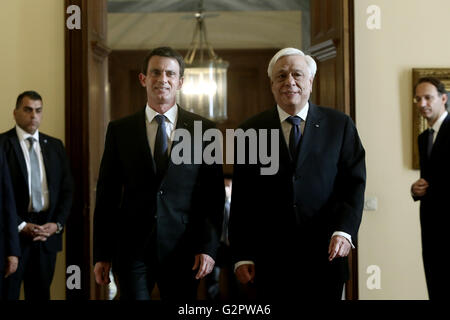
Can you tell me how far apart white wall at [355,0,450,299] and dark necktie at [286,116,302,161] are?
1183mm

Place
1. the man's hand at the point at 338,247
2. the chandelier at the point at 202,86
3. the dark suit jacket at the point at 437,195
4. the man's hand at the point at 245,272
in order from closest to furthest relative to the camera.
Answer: the man's hand at the point at 338,247 < the man's hand at the point at 245,272 < the dark suit jacket at the point at 437,195 < the chandelier at the point at 202,86

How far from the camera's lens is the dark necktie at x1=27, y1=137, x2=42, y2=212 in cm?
329

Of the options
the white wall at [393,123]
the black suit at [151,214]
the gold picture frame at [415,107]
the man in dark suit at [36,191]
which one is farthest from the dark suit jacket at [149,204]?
the gold picture frame at [415,107]

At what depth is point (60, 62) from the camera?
3553mm

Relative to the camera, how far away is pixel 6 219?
283cm

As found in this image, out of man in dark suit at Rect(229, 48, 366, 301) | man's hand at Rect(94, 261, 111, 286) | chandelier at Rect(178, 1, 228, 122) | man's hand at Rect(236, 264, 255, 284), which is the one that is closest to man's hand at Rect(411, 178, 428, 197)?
man in dark suit at Rect(229, 48, 366, 301)

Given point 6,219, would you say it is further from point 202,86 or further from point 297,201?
point 202,86

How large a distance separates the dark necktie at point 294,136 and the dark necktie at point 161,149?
509 millimetres

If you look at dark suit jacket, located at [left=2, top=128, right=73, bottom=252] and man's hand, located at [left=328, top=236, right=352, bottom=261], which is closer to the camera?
man's hand, located at [left=328, top=236, right=352, bottom=261]

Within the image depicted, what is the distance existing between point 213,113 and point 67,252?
220 cm

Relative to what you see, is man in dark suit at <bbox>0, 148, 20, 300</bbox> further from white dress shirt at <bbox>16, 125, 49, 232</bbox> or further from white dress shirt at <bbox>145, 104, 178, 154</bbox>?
white dress shirt at <bbox>145, 104, 178, 154</bbox>

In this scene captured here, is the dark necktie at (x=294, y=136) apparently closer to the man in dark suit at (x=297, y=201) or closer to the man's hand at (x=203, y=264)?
the man in dark suit at (x=297, y=201)

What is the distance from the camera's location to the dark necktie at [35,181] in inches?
129
